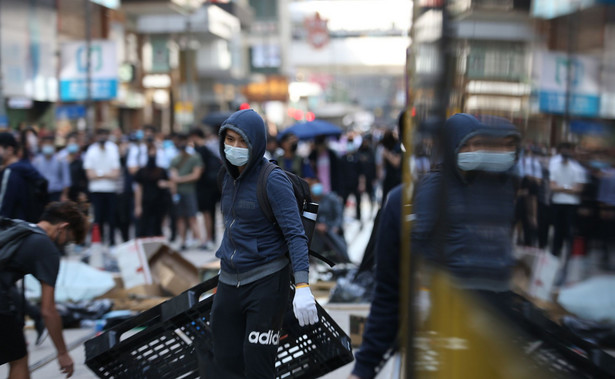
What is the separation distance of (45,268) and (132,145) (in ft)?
29.3

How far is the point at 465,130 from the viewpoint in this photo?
2.07m

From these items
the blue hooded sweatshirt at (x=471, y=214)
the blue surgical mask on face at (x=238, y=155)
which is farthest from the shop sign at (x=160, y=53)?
the blue hooded sweatshirt at (x=471, y=214)

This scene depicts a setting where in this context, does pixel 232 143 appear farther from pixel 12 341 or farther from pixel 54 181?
pixel 54 181

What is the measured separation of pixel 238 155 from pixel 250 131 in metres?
0.13

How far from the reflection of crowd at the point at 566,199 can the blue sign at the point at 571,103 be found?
0.25ft

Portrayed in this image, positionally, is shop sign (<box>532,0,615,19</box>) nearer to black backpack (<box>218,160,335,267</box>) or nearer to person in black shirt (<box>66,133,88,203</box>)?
black backpack (<box>218,160,335,267</box>)

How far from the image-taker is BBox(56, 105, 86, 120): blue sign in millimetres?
24078

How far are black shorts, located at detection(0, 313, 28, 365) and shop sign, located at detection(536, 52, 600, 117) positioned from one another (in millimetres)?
3199

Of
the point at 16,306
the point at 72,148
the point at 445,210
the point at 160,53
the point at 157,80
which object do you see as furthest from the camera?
the point at 157,80

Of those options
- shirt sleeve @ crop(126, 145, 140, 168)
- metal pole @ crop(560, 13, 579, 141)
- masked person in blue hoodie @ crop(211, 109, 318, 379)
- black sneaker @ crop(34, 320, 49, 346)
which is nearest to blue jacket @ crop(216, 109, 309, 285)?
masked person in blue hoodie @ crop(211, 109, 318, 379)

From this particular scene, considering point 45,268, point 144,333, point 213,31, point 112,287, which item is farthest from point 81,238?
point 213,31

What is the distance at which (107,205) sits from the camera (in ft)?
38.6

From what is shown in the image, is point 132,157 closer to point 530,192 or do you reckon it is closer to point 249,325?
point 249,325

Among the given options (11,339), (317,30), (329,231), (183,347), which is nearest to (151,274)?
(329,231)
